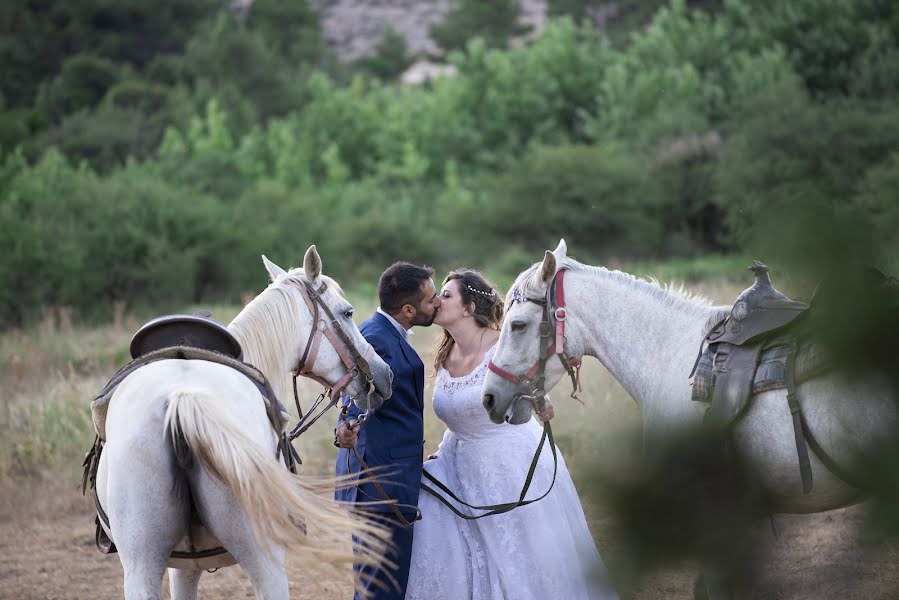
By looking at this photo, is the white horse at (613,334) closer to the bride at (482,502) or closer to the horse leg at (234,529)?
the bride at (482,502)

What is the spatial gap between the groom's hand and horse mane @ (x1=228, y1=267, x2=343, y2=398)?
0.97ft

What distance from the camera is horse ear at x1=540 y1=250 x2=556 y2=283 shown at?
3.92 meters

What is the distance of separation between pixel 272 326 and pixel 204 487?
104 centimetres

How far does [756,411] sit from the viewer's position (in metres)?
3.38

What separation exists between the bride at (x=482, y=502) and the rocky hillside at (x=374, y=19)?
238 ft

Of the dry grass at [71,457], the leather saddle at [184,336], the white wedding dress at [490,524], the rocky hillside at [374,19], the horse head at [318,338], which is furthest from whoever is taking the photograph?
the rocky hillside at [374,19]

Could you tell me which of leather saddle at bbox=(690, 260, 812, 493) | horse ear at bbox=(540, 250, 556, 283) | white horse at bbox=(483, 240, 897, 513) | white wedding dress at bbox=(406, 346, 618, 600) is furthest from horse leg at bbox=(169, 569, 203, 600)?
leather saddle at bbox=(690, 260, 812, 493)

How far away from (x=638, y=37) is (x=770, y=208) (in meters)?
37.8

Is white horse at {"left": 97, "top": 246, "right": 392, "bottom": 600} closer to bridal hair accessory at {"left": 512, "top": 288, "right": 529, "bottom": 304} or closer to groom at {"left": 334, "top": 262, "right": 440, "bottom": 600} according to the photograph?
groom at {"left": 334, "top": 262, "right": 440, "bottom": 600}

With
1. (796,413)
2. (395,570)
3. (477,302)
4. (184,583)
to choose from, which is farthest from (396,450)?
(796,413)

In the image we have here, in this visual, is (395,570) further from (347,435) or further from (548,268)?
(548,268)

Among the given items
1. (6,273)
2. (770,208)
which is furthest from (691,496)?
(6,273)

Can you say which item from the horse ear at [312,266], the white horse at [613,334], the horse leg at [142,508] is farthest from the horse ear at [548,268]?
the horse leg at [142,508]

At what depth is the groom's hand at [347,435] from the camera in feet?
12.9
